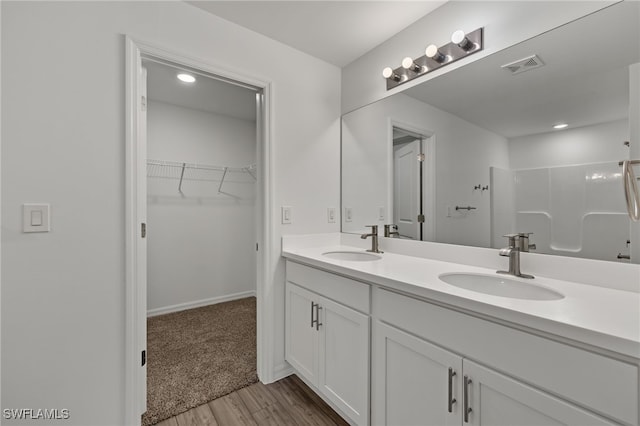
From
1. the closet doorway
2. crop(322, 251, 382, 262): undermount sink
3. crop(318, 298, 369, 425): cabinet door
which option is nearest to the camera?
crop(318, 298, 369, 425): cabinet door

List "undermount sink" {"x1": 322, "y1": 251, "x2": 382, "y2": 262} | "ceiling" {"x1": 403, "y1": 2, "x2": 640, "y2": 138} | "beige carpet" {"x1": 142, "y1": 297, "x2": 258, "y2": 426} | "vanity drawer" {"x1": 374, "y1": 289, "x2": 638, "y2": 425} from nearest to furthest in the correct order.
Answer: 1. "vanity drawer" {"x1": 374, "y1": 289, "x2": 638, "y2": 425}
2. "ceiling" {"x1": 403, "y1": 2, "x2": 640, "y2": 138}
3. "beige carpet" {"x1": 142, "y1": 297, "x2": 258, "y2": 426}
4. "undermount sink" {"x1": 322, "y1": 251, "x2": 382, "y2": 262}

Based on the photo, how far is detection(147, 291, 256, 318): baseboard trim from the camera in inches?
115

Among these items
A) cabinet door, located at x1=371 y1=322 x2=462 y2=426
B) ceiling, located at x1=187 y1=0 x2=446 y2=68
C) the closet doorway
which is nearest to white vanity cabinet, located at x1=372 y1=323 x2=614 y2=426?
cabinet door, located at x1=371 y1=322 x2=462 y2=426

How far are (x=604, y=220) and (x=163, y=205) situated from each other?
11.3 feet

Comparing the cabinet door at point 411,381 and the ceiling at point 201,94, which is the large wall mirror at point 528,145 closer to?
the cabinet door at point 411,381

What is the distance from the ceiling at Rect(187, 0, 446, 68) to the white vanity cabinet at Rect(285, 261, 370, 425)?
1.56 metres

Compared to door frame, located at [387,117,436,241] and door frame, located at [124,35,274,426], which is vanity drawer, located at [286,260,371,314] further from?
door frame, located at [124,35,274,426]

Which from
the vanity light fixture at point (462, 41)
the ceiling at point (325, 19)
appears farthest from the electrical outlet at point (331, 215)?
the vanity light fixture at point (462, 41)

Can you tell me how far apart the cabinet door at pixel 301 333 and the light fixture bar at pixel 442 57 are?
152 cm

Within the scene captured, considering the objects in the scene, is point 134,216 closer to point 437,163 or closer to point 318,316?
point 318,316

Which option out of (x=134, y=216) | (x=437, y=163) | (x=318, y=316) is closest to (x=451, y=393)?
(x=318, y=316)

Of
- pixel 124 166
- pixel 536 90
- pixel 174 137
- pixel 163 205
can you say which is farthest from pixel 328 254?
pixel 174 137

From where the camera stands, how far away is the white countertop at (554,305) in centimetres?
66

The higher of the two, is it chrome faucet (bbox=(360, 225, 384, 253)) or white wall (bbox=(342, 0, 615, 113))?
white wall (bbox=(342, 0, 615, 113))
